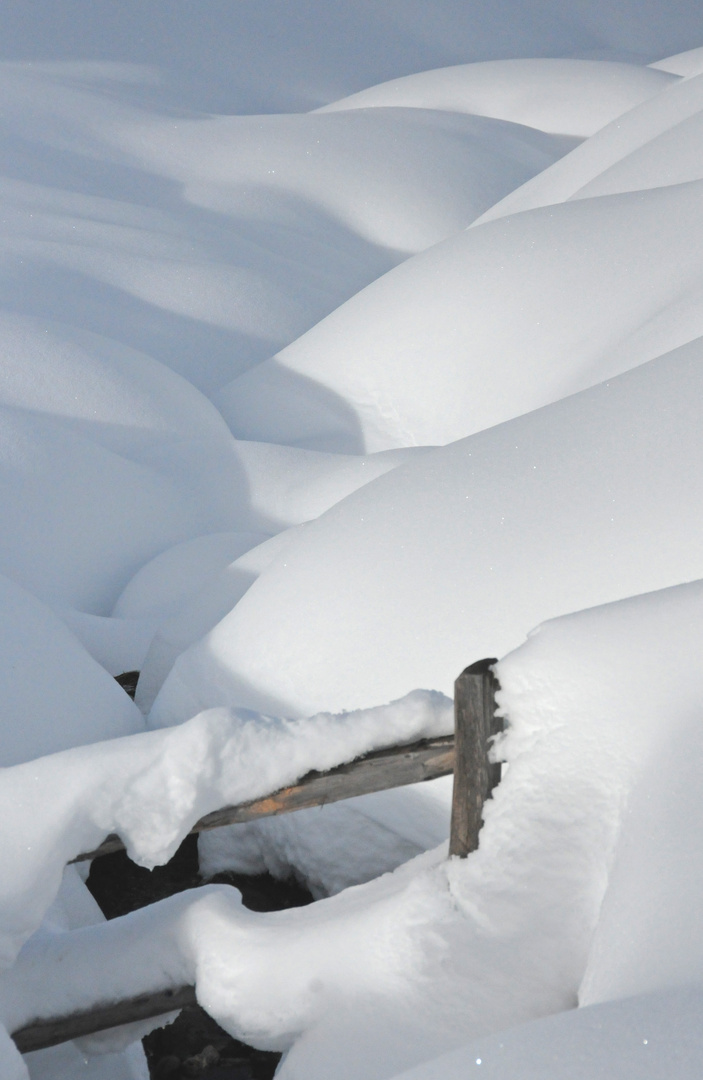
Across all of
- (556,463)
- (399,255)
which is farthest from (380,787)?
(399,255)

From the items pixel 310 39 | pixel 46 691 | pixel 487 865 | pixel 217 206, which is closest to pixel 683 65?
pixel 310 39

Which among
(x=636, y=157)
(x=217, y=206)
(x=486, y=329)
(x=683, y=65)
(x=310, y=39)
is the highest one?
(x=310, y=39)

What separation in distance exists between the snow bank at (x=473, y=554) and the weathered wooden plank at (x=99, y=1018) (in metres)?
0.91

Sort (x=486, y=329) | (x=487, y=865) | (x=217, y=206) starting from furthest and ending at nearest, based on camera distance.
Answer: (x=217, y=206) → (x=486, y=329) → (x=487, y=865)

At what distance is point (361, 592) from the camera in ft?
9.13

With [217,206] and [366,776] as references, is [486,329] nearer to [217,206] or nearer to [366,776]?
[366,776]

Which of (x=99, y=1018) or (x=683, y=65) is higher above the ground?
(x=683, y=65)

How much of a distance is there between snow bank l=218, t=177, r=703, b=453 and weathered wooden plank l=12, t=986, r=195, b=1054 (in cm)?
257

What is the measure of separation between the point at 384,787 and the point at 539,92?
10.7 m

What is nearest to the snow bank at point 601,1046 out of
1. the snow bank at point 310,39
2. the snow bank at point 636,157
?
the snow bank at point 636,157

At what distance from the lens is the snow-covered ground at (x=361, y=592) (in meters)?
1.64

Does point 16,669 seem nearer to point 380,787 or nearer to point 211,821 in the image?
point 211,821

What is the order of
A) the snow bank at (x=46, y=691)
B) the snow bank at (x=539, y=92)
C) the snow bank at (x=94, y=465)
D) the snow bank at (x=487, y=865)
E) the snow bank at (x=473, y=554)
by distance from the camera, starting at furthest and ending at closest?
1. the snow bank at (x=539, y=92)
2. the snow bank at (x=94, y=465)
3. the snow bank at (x=46, y=691)
4. the snow bank at (x=473, y=554)
5. the snow bank at (x=487, y=865)

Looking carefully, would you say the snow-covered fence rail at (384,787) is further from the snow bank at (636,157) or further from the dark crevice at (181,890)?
the snow bank at (636,157)
